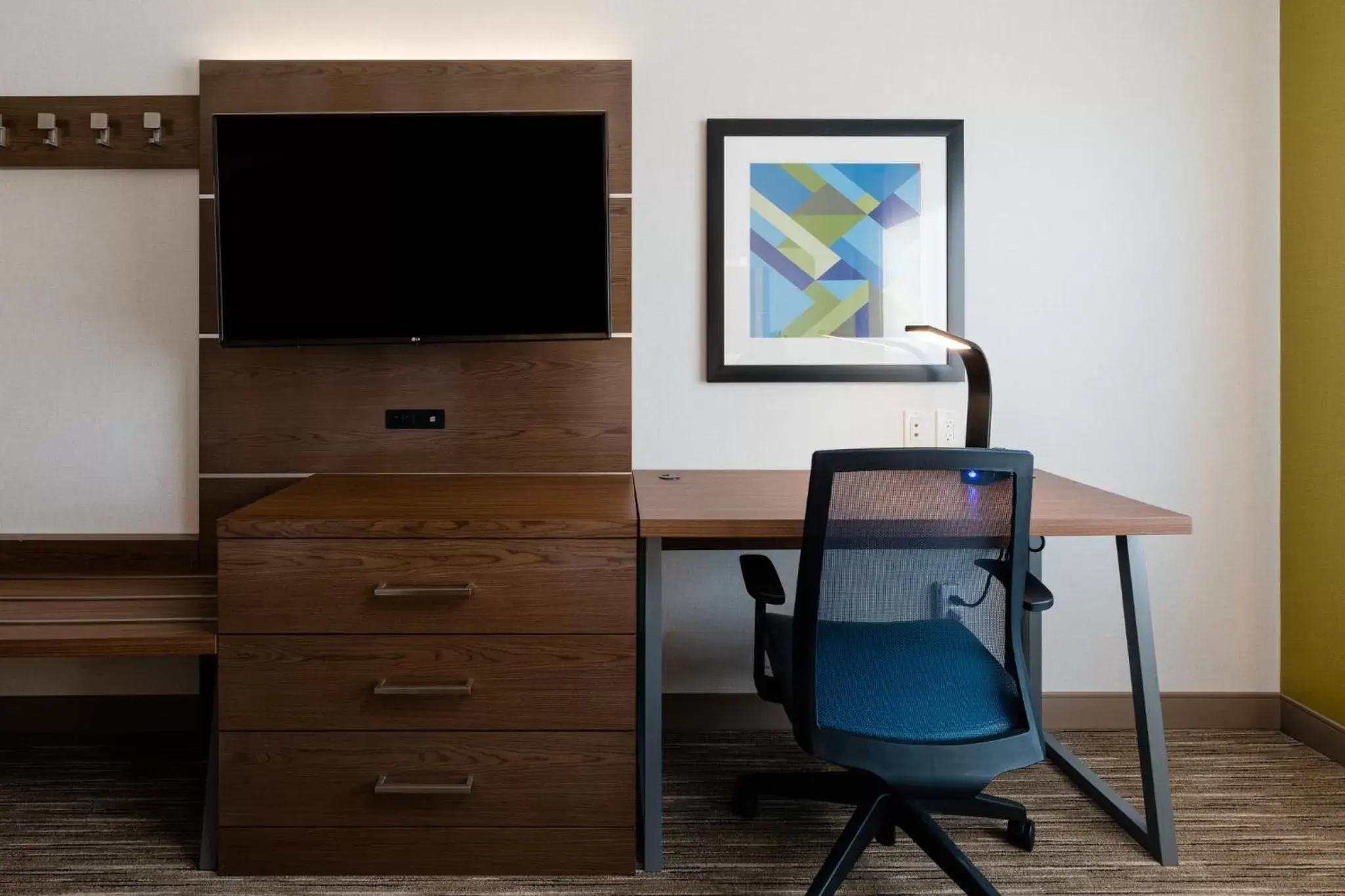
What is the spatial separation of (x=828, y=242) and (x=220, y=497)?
187 centimetres

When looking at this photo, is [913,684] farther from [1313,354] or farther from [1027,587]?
[1313,354]

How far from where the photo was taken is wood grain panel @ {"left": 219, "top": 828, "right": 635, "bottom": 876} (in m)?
1.80

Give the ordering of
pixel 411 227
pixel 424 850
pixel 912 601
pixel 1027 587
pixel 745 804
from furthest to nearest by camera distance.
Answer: pixel 411 227 → pixel 745 804 → pixel 424 850 → pixel 1027 587 → pixel 912 601

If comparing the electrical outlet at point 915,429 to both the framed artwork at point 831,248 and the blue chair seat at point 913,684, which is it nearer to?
the framed artwork at point 831,248

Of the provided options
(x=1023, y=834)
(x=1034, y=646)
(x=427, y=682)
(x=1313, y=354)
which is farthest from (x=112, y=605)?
(x=1313, y=354)

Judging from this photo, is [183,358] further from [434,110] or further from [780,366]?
[780,366]

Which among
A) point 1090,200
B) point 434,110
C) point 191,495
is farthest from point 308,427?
point 1090,200

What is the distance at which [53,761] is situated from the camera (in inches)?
93.7

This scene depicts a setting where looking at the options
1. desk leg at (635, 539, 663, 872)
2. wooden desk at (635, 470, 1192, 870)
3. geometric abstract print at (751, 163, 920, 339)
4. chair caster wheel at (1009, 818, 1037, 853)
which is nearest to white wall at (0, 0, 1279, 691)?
geometric abstract print at (751, 163, 920, 339)

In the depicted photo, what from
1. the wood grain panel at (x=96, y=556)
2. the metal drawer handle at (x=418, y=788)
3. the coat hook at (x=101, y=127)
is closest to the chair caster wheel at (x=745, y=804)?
the metal drawer handle at (x=418, y=788)

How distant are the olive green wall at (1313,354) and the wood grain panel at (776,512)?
2.51ft

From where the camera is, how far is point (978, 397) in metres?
2.28

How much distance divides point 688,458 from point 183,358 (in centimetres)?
148

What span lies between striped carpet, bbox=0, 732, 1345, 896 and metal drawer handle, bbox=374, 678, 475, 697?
1.34ft
